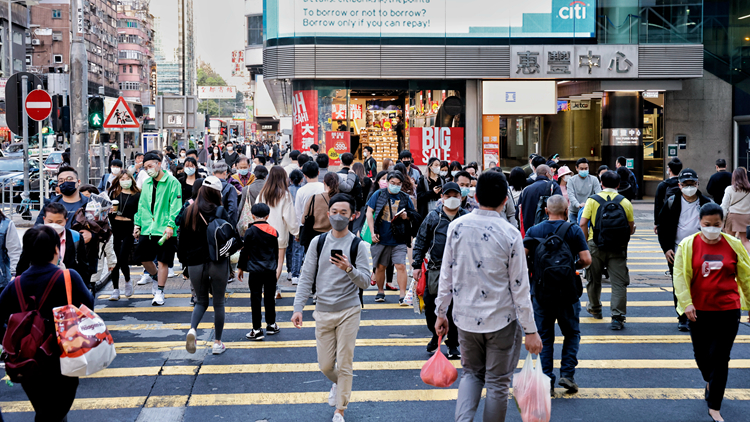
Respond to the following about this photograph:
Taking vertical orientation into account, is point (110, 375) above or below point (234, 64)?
below

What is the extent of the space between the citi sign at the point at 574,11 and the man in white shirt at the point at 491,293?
22.2 metres

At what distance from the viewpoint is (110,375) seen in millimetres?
6934

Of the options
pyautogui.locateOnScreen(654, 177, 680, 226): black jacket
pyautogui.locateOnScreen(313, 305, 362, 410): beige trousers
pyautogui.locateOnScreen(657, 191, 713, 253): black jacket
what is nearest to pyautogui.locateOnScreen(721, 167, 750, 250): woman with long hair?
pyautogui.locateOnScreen(654, 177, 680, 226): black jacket

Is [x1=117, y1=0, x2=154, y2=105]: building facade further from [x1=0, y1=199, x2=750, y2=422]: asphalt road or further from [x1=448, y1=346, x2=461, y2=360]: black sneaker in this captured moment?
[x1=448, y1=346, x2=461, y2=360]: black sneaker

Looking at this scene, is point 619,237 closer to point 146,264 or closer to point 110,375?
point 110,375

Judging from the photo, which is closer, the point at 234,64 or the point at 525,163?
the point at 525,163

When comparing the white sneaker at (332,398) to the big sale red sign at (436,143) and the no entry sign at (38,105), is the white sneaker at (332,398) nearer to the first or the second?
the no entry sign at (38,105)

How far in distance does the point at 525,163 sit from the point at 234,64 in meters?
93.6

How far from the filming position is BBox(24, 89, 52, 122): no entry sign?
14.5 meters

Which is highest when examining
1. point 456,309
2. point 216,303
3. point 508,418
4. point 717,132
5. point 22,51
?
point 22,51

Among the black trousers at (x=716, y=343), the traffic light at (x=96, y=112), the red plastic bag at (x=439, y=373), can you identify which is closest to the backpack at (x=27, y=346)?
the red plastic bag at (x=439, y=373)

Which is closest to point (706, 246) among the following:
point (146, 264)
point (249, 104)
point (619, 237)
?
point (619, 237)

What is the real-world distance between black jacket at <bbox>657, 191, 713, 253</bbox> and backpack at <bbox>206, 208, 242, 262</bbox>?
533 centimetres

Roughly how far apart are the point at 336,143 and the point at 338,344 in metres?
19.6
